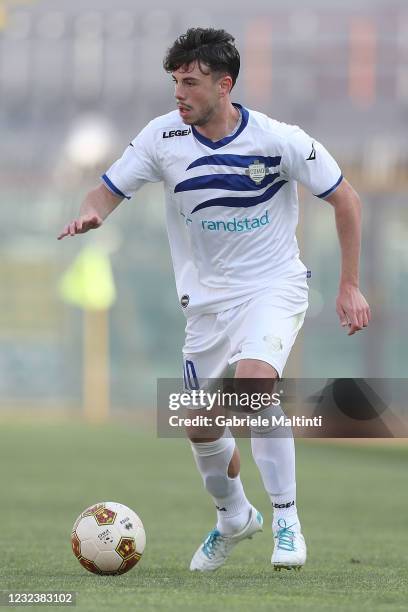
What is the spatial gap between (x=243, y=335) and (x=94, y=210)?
84cm

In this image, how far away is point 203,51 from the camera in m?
6.29

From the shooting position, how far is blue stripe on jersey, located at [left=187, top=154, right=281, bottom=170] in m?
6.37

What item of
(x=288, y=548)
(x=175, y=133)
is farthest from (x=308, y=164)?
(x=288, y=548)

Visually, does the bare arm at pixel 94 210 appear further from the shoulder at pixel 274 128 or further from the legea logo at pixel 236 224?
the shoulder at pixel 274 128

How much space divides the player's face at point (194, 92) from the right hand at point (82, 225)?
0.57m

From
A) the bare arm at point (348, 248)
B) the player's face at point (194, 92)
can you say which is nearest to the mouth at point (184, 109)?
the player's face at point (194, 92)

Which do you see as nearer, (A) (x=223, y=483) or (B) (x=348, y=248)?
(B) (x=348, y=248)

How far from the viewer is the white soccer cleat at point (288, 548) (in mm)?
6191

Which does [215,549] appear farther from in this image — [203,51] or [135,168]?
[203,51]

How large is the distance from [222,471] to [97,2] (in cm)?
3410

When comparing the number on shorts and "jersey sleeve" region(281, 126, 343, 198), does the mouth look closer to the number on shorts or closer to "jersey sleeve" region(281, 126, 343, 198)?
"jersey sleeve" region(281, 126, 343, 198)

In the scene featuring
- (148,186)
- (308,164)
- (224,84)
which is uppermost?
(224,84)

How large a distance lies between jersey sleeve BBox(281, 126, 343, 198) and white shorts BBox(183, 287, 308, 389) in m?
0.48

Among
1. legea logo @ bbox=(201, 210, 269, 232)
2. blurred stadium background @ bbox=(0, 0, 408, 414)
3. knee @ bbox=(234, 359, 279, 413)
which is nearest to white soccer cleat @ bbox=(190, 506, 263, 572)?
knee @ bbox=(234, 359, 279, 413)
